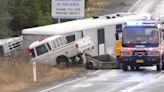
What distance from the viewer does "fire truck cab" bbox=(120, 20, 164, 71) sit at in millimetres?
29969

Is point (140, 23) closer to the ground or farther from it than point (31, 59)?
farther from it

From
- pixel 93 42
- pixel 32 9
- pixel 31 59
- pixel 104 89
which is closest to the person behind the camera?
pixel 104 89

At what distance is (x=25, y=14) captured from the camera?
44.2 meters

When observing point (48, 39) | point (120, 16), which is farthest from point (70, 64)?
point (120, 16)

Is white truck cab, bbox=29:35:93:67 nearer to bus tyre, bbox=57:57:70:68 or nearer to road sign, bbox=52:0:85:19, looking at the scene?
bus tyre, bbox=57:57:70:68

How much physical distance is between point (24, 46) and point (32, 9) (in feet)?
27.1

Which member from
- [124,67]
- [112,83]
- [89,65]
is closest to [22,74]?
[112,83]

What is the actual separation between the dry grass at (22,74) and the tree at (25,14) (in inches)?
506

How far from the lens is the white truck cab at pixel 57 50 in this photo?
33500 mm

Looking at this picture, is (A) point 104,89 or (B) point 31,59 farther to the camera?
(B) point 31,59

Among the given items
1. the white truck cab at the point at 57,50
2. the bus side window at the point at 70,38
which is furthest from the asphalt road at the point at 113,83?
the bus side window at the point at 70,38

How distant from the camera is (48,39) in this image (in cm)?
3384

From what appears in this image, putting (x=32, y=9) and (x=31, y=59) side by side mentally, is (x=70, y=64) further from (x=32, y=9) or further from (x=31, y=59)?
(x=32, y=9)

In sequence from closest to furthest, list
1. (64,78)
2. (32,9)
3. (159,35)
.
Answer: (64,78) → (159,35) → (32,9)
